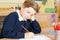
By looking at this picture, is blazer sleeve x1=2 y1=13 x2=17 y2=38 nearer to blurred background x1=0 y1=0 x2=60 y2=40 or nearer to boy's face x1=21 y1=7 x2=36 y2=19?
boy's face x1=21 y1=7 x2=36 y2=19

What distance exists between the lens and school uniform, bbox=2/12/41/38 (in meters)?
1.55

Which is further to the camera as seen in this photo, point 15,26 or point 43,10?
point 43,10

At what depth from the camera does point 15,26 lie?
1732 millimetres

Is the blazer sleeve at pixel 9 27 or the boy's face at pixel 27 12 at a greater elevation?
the boy's face at pixel 27 12

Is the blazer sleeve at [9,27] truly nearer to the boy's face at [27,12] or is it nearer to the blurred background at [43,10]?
the boy's face at [27,12]

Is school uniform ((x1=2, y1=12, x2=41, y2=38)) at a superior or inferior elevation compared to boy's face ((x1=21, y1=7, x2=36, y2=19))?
inferior

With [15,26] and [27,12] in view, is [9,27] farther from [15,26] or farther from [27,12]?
[27,12]

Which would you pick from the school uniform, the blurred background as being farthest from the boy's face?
the blurred background

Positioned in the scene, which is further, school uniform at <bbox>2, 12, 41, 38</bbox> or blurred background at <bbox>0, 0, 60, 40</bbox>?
blurred background at <bbox>0, 0, 60, 40</bbox>

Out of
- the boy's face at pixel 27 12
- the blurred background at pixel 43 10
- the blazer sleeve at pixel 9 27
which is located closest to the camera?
the blazer sleeve at pixel 9 27

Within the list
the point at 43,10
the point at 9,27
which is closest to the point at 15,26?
the point at 9,27

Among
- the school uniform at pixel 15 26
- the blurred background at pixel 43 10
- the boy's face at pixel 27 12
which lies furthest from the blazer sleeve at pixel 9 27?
the blurred background at pixel 43 10

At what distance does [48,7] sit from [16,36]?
4.51ft

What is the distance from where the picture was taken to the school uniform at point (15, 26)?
155 centimetres
